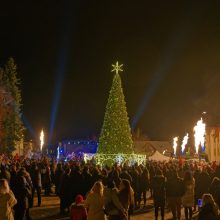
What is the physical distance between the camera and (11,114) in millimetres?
58156

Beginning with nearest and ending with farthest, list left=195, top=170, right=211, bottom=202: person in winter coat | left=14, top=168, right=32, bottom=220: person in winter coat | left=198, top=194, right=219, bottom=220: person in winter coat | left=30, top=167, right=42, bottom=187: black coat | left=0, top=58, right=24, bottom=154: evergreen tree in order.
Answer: left=198, top=194, right=219, bottom=220: person in winter coat < left=14, top=168, right=32, bottom=220: person in winter coat < left=195, top=170, right=211, bottom=202: person in winter coat < left=30, top=167, right=42, bottom=187: black coat < left=0, top=58, right=24, bottom=154: evergreen tree

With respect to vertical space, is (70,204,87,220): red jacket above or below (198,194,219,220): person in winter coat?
below

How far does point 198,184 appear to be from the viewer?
16688 mm

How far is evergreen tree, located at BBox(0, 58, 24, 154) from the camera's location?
2247 inches

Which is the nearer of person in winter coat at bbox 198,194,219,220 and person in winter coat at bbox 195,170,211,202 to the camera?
person in winter coat at bbox 198,194,219,220

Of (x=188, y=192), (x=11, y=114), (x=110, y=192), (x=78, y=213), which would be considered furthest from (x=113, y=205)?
(x=11, y=114)

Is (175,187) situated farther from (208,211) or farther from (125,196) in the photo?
(208,211)

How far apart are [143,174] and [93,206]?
947cm

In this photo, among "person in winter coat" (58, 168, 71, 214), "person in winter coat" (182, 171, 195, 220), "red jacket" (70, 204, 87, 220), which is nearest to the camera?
"red jacket" (70, 204, 87, 220)

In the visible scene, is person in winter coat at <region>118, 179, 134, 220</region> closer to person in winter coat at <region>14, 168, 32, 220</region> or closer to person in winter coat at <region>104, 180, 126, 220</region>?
person in winter coat at <region>104, 180, 126, 220</region>

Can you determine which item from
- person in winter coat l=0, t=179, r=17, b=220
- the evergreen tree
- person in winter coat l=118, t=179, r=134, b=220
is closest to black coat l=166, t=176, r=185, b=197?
person in winter coat l=118, t=179, r=134, b=220

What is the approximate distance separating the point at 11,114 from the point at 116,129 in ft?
83.7

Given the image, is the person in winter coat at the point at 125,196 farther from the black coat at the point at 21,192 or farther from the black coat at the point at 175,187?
the black coat at the point at 175,187

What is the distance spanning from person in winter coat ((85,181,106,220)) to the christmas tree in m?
26.9
